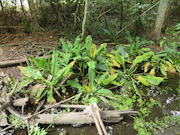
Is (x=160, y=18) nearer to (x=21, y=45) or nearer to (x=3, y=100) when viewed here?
(x=21, y=45)

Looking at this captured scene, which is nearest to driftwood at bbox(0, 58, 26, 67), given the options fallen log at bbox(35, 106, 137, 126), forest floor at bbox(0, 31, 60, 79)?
forest floor at bbox(0, 31, 60, 79)

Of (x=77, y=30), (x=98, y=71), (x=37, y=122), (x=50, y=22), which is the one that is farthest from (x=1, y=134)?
(x=50, y=22)

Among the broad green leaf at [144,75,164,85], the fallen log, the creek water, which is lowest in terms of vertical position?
the creek water

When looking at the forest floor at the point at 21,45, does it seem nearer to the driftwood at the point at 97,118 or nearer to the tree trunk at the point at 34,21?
the tree trunk at the point at 34,21

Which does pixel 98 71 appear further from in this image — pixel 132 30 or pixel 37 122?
pixel 132 30

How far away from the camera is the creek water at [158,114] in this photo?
1.86 meters

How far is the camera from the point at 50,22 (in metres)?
6.18

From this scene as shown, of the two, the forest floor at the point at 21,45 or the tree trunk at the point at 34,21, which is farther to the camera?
the tree trunk at the point at 34,21

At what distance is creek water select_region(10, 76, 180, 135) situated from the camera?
Result: 1.86 m

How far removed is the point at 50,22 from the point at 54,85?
4.64 meters

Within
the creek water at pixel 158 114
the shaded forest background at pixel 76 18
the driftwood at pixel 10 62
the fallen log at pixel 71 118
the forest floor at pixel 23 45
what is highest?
the shaded forest background at pixel 76 18

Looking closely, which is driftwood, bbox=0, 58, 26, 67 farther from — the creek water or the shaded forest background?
the shaded forest background

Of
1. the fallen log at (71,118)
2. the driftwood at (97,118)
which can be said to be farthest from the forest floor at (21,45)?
the driftwood at (97,118)

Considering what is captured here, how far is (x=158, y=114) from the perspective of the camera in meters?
2.19
